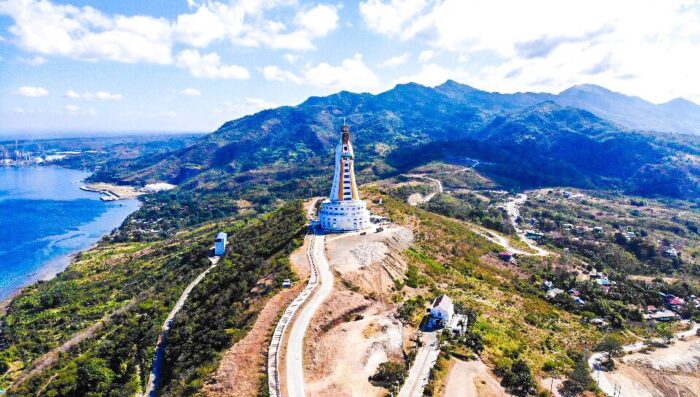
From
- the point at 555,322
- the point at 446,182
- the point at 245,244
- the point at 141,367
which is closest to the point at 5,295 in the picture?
the point at 245,244

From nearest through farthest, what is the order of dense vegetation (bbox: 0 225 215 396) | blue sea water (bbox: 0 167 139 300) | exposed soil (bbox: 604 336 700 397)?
exposed soil (bbox: 604 336 700 397), dense vegetation (bbox: 0 225 215 396), blue sea water (bbox: 0 167 139 300)

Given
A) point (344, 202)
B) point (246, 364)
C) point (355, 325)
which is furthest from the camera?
point (344, 202)

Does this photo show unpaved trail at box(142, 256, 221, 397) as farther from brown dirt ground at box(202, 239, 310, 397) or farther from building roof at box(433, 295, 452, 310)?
building roof at box(433, 295, 452, 310)

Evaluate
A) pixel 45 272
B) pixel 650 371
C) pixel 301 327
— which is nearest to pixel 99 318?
pixel 301 327

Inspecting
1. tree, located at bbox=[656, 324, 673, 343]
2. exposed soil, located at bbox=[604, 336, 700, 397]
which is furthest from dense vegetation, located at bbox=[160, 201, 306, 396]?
tree, located at bbox=[656, 324, 673, 343]

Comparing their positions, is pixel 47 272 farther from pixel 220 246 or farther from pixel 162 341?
pixel 162 341
